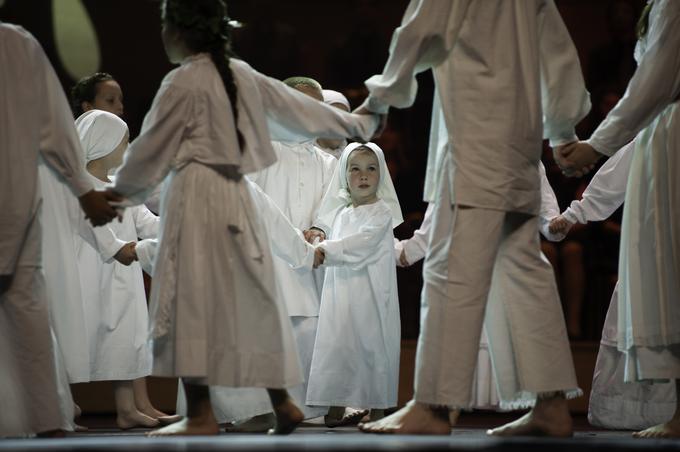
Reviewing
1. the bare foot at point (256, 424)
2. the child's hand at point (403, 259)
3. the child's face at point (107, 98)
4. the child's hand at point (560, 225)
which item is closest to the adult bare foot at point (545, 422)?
the bare foot at point (256, 424)

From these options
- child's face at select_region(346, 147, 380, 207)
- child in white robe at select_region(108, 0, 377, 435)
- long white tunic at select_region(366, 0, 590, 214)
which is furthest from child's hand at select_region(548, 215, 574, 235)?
child in white robe at select_region(108, 0, 377, 435)

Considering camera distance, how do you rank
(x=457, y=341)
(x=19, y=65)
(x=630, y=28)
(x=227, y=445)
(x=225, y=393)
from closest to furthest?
(x=227, y=445) < (x=457, y=341) < (x=19, y=65) < (x=225, y=393) < (x=630, y=28)

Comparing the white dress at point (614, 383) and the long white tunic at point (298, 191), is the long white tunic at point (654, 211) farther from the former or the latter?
the long white tunic at point (298, 191)

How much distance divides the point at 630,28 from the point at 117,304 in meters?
5.95

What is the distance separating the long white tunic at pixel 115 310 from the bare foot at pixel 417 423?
2076mm

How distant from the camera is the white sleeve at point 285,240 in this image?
5.04m

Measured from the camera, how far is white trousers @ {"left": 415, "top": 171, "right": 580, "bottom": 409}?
12.9 feet

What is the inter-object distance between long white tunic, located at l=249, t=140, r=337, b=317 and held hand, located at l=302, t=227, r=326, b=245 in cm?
12

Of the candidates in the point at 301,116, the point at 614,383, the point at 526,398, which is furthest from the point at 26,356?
the point at 614,383

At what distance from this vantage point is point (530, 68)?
4.14m

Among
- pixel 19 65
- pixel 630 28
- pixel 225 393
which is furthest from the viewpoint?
pixel 630 28

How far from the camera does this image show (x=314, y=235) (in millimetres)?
5754

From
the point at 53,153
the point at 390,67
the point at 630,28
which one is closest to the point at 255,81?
the point at 390,67

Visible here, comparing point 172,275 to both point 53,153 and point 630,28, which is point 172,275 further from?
point 630,28
